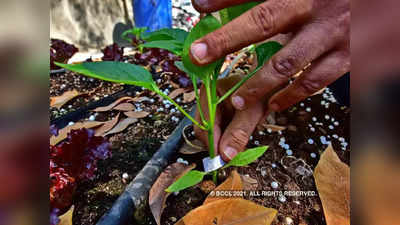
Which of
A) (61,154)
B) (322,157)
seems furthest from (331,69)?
(61,154)

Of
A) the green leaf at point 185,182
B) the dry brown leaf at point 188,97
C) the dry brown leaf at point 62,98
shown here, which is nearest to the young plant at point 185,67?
the green leaf at point 185,182

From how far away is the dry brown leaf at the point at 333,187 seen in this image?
1.23 feet

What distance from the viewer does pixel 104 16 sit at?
127 centimetres

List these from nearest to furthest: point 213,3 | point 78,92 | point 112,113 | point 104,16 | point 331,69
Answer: point 213,3 → point 331,69 → point 112,113 → point 78,92 → point 104,16

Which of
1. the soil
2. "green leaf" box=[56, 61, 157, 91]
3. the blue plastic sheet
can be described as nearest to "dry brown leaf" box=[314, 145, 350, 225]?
the soil

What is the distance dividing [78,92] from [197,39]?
0.67 metres

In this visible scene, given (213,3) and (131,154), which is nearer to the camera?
(213,3)

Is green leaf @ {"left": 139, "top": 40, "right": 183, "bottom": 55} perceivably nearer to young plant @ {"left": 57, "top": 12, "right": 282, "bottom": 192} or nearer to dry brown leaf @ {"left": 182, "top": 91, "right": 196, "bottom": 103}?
young plant @ {"left": 57, "top": 12, "right": 282, "bottom": 192}

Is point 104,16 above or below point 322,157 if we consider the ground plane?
above

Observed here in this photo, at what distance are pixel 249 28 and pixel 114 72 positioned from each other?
0.19 metres

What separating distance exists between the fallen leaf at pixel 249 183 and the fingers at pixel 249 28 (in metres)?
0.24

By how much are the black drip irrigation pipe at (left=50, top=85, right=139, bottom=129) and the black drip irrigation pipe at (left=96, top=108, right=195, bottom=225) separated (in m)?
0.30

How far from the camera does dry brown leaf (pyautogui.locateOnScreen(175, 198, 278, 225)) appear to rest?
339 millimetres
